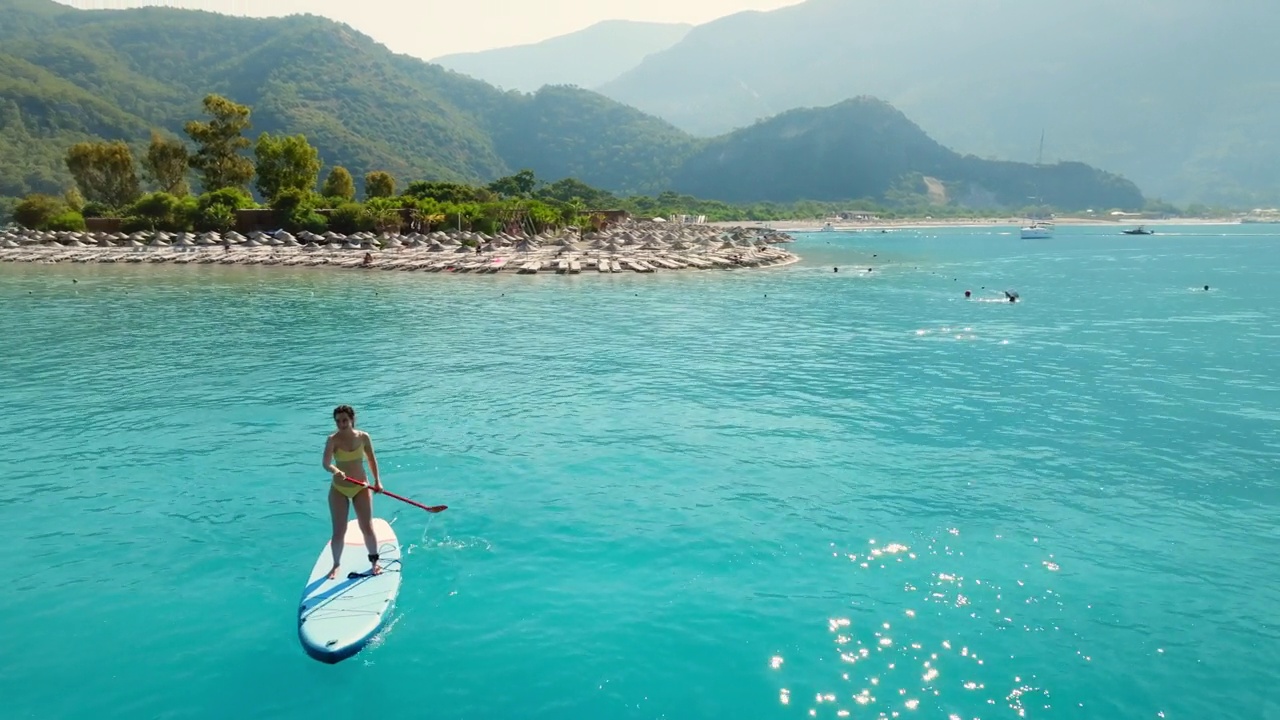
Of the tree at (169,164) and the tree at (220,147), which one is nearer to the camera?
the tree at (220,147)

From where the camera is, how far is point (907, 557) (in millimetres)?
13273

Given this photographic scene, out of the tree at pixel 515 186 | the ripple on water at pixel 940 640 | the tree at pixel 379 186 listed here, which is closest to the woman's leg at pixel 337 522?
the ripple on water at pixel 940 640

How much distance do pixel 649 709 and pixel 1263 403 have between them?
24742 millimetres

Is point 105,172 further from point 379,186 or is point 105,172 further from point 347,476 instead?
point 347,476

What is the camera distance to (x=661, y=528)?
14430 millimetres

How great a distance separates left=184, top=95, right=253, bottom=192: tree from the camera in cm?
9456

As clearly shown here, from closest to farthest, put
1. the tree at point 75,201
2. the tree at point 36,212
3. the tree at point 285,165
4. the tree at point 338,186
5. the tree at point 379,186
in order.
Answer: the tree at point 36,212 → the tree at point 285,165 → the tree at point 75,201 → the tree at point 338,186 → the tree at point 379,186

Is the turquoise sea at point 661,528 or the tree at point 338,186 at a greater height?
the tree at point 338,186

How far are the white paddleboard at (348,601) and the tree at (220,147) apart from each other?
323 ft

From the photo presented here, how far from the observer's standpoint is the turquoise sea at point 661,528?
9.93 m

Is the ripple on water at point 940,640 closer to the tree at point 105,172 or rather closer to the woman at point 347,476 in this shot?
the woman at point 347,476

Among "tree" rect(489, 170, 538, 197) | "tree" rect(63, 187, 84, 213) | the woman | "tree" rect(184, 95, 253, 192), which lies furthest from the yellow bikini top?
"tree" rect(489, 170, 538, 197)

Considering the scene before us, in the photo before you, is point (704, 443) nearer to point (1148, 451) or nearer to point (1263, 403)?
point (1148, 451)

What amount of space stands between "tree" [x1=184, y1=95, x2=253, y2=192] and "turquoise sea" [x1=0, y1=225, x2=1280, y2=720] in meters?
71.3
